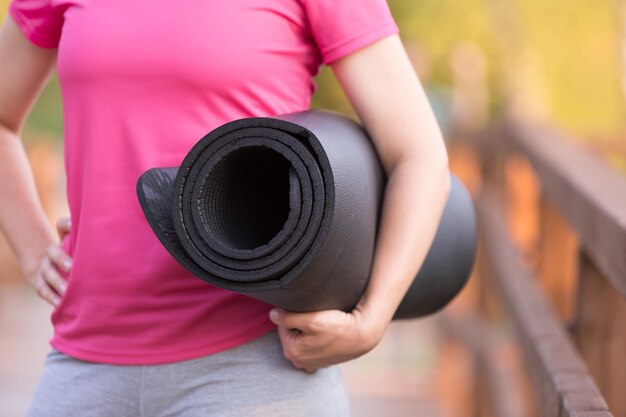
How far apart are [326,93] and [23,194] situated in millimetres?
19114

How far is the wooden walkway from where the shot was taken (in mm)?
6930

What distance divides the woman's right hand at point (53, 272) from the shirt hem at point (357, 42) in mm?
540

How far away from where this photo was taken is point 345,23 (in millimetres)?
1640

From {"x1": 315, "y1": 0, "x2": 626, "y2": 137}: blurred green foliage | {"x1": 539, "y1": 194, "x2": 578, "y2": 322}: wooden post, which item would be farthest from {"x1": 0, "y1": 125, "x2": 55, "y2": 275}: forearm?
{"x1": 315, "y1": 0, "x2": 626, "y2": 137}: blurred green foliage

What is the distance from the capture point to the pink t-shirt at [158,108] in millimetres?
1634

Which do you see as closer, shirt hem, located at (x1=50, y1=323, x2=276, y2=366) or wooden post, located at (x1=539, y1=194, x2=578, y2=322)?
shirt hem, located at (x1=50, y1=323, x2=276, y2=366)

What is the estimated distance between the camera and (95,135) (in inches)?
66.9

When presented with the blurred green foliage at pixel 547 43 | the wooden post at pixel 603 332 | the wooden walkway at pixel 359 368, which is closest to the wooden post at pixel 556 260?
the wooden post at pixel 603 332

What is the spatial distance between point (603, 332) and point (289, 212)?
3.30 feet

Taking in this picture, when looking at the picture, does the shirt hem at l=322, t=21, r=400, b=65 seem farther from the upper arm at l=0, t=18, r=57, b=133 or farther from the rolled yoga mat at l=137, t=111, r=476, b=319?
the upper arm at l=0, t=18, r=57, b=133

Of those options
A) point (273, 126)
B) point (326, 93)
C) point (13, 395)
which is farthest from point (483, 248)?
point (326, 93)

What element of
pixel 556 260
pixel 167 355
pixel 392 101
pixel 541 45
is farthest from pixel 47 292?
pixel 541 45

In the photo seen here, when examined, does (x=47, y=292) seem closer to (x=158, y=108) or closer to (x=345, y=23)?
(x=158, y=108)

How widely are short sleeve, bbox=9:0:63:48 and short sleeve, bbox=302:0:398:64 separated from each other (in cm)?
42
